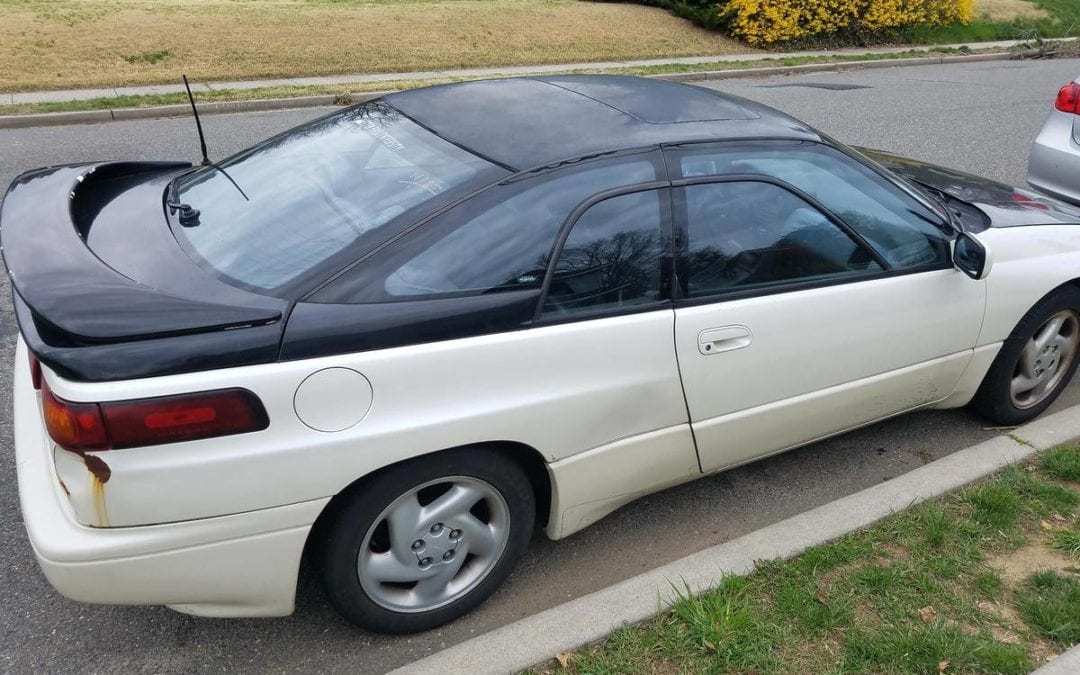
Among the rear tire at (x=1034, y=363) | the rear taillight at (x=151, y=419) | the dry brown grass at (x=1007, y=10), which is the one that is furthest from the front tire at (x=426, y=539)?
the dry brown grass at (x=1007, y=10)

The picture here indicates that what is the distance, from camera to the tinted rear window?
260 centimetres

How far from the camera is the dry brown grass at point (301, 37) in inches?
480

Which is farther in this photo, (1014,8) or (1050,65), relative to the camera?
(1014,8)

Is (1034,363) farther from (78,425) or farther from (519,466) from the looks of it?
(78,425)

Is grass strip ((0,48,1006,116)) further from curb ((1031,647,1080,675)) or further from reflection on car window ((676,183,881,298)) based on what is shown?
curb ((1031,647,1080,675))

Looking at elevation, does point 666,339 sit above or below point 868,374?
above

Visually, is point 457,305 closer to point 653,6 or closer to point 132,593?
point 132,593

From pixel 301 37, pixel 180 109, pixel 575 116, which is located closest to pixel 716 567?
pixel 575 116

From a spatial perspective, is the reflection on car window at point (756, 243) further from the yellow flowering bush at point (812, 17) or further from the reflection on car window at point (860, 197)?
the yellow flowering bush at point (812, 17)

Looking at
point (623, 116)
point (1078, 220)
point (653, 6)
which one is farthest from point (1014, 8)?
point (623, 116)

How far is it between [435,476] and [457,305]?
49 cm

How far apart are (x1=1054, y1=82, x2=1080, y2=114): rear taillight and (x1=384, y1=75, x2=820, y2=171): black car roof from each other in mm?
3415

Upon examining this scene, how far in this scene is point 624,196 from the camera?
2.83m

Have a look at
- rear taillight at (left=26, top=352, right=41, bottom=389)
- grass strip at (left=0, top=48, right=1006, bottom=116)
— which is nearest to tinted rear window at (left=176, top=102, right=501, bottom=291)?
rear taillight at (left=26, top=352, right=41, bottom=389)
